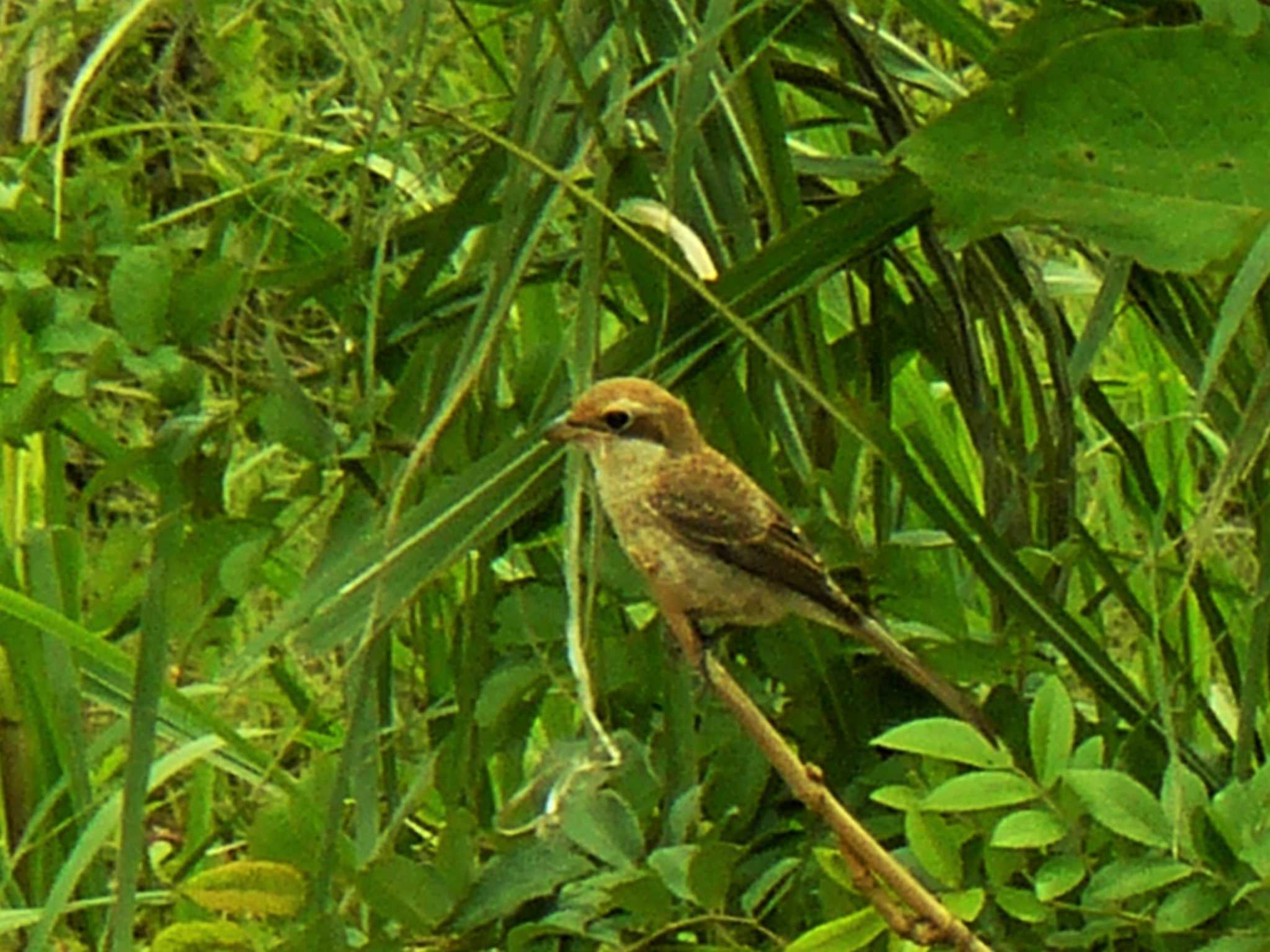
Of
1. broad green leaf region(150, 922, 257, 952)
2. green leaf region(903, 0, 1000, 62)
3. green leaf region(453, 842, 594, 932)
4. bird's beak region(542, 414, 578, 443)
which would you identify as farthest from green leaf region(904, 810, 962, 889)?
green leaf region(903, 0, 1000, 62)

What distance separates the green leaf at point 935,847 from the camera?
1298mm

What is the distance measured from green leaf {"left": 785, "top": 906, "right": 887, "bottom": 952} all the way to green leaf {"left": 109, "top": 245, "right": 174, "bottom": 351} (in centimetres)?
62

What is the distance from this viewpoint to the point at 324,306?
1.73 meters

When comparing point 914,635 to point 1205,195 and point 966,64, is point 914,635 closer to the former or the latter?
point 1205,195

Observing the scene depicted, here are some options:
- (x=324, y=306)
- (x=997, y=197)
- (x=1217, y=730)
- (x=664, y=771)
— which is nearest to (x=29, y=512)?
(x=324, y=306)

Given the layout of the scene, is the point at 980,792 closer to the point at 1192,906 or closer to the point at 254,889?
the point at 1192,906

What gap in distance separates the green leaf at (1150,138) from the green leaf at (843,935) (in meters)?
0.43


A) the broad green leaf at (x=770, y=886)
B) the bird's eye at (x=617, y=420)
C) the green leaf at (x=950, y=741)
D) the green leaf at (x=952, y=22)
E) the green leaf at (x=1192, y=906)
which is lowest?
the broad green leaf at (x=770, y=886)

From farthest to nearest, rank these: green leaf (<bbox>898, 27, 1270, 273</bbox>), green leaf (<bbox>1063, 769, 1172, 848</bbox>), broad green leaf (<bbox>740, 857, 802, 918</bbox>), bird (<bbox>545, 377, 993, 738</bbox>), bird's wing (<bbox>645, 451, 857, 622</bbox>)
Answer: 1. bird's wing (<bbox>645, 451, 857, 622</bbox>)
2. bird (<bbox>545, 377, 993, 738</bbox>)
3. broad green leaf (<bbox>740, 857, 802, 918</bbox>)
4. green leaf (<bbox>1063, 769, 1172, 848</bbox>)
5. green leaf (<bbox>898, 27, 1270, 273</bbox>)

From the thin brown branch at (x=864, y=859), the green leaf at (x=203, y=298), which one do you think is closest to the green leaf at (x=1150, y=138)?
the thin brown branch at (x=864, y=859)

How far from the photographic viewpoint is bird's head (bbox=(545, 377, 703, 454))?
56.2 inches

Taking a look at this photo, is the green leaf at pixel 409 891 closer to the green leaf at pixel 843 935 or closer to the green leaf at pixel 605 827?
the green leaf at pixel 605 827

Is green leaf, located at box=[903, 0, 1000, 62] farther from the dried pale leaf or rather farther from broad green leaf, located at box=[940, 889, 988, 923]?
broad green leaf, located at box=[940, 889, 988, 923]

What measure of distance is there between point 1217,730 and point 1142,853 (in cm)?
29
